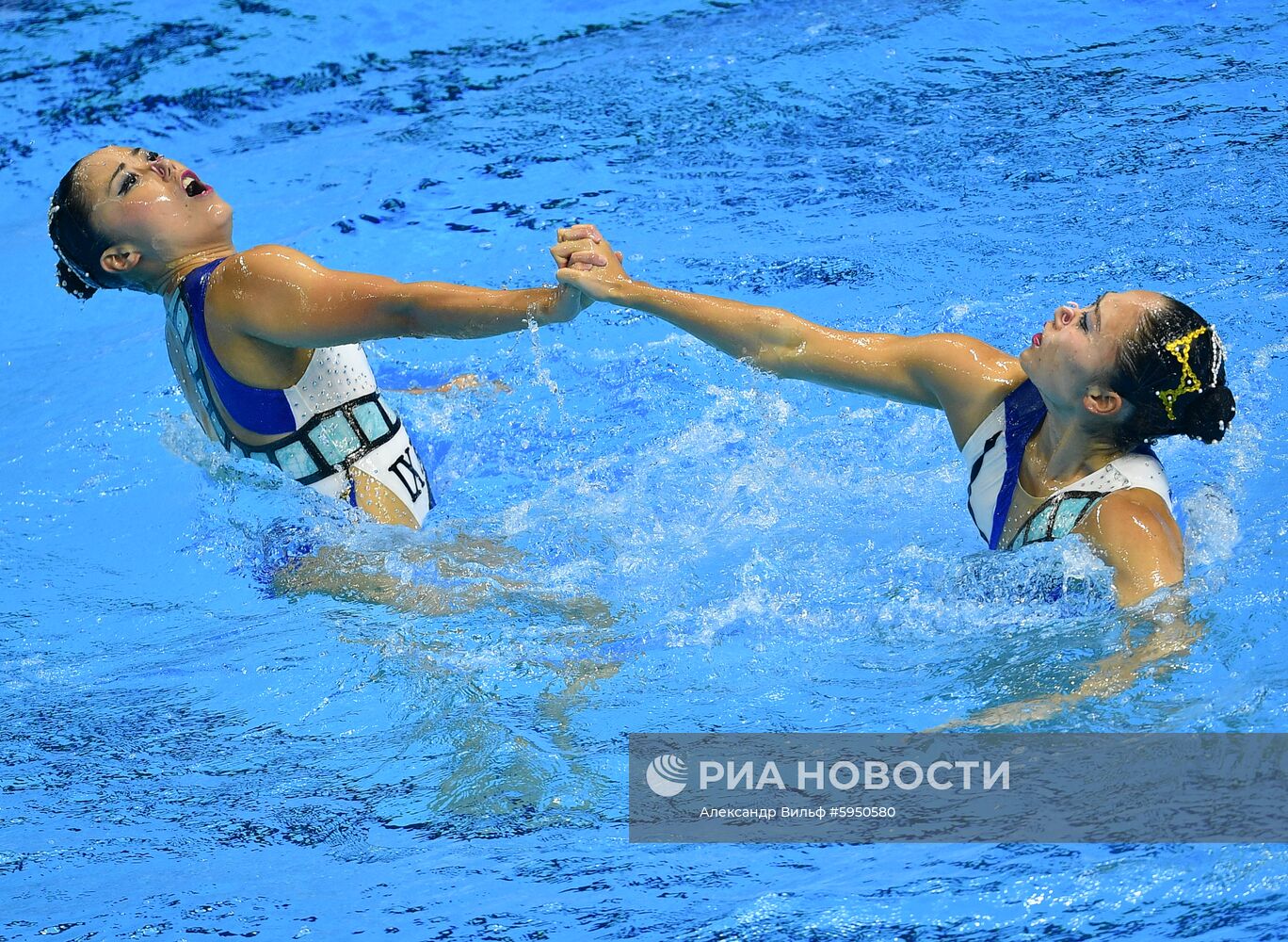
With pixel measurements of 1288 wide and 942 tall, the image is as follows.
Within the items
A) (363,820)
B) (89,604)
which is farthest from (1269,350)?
(89,604)

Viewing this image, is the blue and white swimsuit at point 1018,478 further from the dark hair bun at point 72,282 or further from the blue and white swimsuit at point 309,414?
the dark hair bun at point 72,282

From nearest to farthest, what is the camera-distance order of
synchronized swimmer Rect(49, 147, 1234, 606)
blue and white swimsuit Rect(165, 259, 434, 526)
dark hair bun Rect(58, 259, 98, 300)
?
synchronized swimmer Rect(49, 147, 1234, 606)
blue and white swimsuit Rect(165, 259, 434, 526)
dark hair bun Rect(58, 259, 98, 300)

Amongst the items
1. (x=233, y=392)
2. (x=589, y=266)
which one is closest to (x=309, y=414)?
(x=233, y=392)

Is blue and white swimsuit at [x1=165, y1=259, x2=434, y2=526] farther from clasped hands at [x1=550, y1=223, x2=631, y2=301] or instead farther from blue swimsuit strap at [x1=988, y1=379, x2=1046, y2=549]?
blue swimsuit strap at [x1=988, y1=379, x2=1046, y2=549]

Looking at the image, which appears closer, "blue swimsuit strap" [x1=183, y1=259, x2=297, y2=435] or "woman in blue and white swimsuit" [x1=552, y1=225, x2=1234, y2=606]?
"woman in blue and white swimsuit" [x1=552, y1=225, x2=1234, y2=606]

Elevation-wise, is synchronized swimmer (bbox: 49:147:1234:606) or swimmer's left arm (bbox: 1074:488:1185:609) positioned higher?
synchronized swimmer (bbox: 49:147:1234:606)

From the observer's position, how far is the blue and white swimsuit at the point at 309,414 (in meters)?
4.28

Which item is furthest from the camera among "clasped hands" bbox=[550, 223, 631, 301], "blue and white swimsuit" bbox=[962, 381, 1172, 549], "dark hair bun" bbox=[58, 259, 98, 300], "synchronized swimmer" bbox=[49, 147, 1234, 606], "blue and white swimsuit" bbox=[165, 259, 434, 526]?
"dark hair bun" bbox=[58, 259, 98, 300]

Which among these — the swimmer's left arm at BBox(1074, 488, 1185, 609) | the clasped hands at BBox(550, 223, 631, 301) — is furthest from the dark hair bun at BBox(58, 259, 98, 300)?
the swimmer's left arm at BBox(1074, 488, 1185, 609)

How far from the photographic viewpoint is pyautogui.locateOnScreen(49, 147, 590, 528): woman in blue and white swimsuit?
12.8ft

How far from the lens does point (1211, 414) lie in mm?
3557

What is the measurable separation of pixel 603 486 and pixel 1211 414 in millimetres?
2287

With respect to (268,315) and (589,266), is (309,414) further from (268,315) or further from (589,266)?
(589,266)

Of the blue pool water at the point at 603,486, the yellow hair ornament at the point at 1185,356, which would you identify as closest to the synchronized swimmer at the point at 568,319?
the yellow hair ornament at the point at 1185,356
